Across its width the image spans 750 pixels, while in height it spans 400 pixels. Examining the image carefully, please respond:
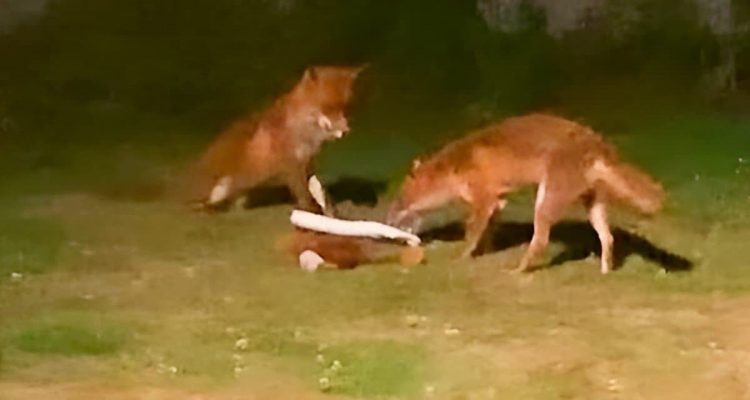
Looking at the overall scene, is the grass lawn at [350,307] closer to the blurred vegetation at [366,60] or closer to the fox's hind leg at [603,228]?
the fox's hind leg at [603,228]

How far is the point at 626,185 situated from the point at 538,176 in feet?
0.90

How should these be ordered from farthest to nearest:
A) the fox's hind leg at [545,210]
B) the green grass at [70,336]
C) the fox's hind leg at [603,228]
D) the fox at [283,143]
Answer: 1. the fox at [283,143]
2. the fox's hind leg at [603,228]
3. the fox's hind leg at [545,210]
4. the green grass at [70,336]

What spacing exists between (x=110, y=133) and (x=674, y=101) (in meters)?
2.80

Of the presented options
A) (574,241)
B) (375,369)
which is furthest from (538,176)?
(375,369)

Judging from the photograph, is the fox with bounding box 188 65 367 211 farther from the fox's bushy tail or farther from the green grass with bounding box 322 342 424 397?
the green grass with bounding box 322 342 424 397

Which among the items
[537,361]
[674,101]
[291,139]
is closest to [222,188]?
[291,139]

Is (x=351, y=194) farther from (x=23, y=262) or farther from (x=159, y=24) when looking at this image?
(x=159, y=24)

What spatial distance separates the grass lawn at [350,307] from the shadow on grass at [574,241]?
0.04ft

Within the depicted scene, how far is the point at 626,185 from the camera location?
4.76 m

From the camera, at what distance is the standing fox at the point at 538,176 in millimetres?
4762

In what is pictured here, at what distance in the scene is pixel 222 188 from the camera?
575 centimetres

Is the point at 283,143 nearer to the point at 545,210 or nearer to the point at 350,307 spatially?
the point at 545,210

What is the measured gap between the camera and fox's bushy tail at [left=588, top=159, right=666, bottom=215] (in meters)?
4.77

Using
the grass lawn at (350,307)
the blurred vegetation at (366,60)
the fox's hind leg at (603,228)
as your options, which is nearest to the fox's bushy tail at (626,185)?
the fox's hind leg at (603,228)
